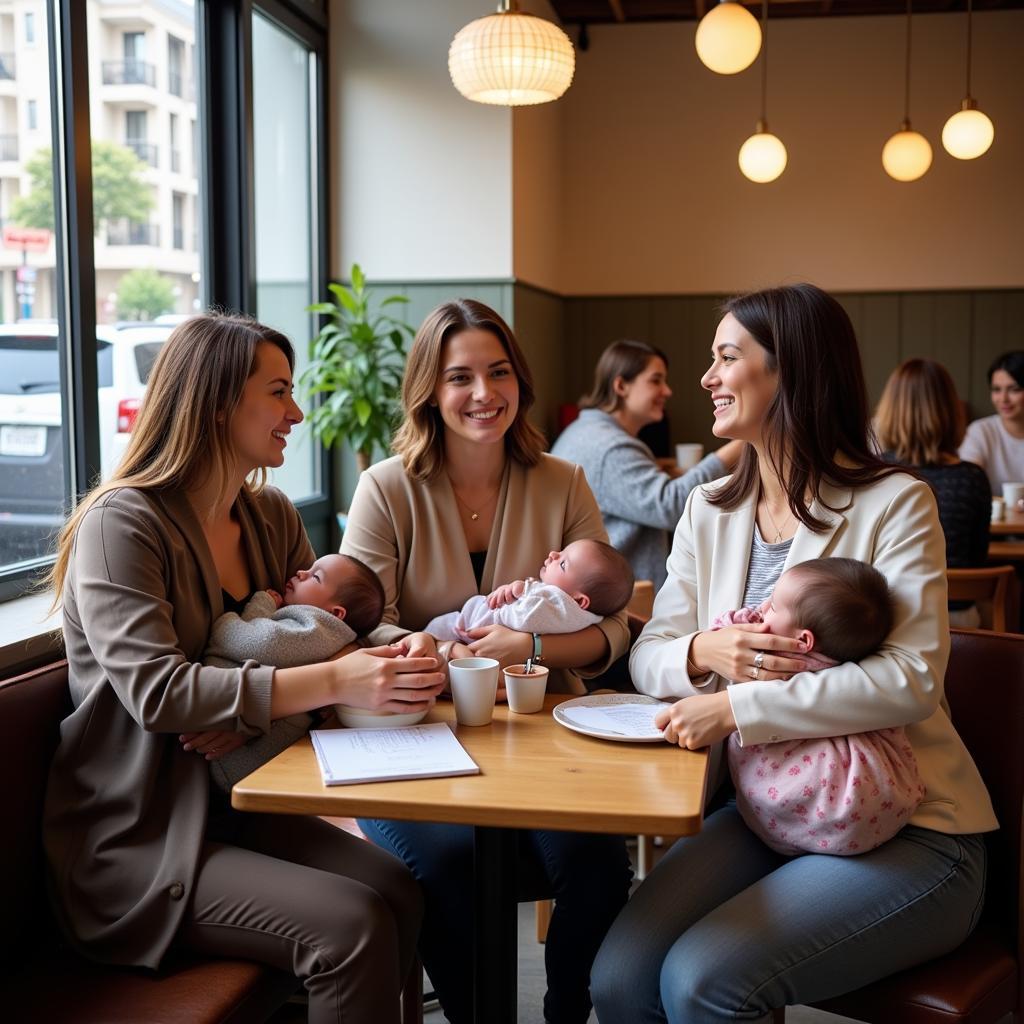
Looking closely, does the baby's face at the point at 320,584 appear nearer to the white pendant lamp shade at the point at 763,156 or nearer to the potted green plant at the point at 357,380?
the potted green plant at the point at 357,380

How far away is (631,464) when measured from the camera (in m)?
3.79

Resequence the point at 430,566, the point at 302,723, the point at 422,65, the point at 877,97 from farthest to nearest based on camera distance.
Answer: the point at 877,97 < the point at 422,65 < the point at 430,566 < the point at 302,723

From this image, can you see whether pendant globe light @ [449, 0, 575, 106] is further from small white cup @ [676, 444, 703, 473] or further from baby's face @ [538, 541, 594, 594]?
small white cup @ [676, 444, 703, 473]

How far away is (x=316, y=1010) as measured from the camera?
1696 millimetres

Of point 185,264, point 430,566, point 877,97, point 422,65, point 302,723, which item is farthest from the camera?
point 877,97

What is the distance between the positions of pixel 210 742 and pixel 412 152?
3901 millimetres

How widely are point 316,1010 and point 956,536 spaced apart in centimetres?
263

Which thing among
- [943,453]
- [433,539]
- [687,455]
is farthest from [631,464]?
[687,455]

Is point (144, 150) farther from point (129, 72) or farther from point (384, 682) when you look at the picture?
point (384, 682)

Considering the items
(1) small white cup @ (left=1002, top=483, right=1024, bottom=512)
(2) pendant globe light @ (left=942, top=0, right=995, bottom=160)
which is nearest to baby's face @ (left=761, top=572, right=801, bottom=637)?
(1) small white cup @ (left=1002, top=483, right=1024, bottom=512)

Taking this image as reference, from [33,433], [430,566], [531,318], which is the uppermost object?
[531,318]

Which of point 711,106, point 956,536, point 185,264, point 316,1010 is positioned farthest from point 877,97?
point 316,1010

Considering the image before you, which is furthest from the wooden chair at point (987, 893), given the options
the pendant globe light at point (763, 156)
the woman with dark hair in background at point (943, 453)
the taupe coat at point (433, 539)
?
the pendant globe light at point (763, 156)

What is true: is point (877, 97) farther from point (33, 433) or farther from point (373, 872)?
point (373, 872)
